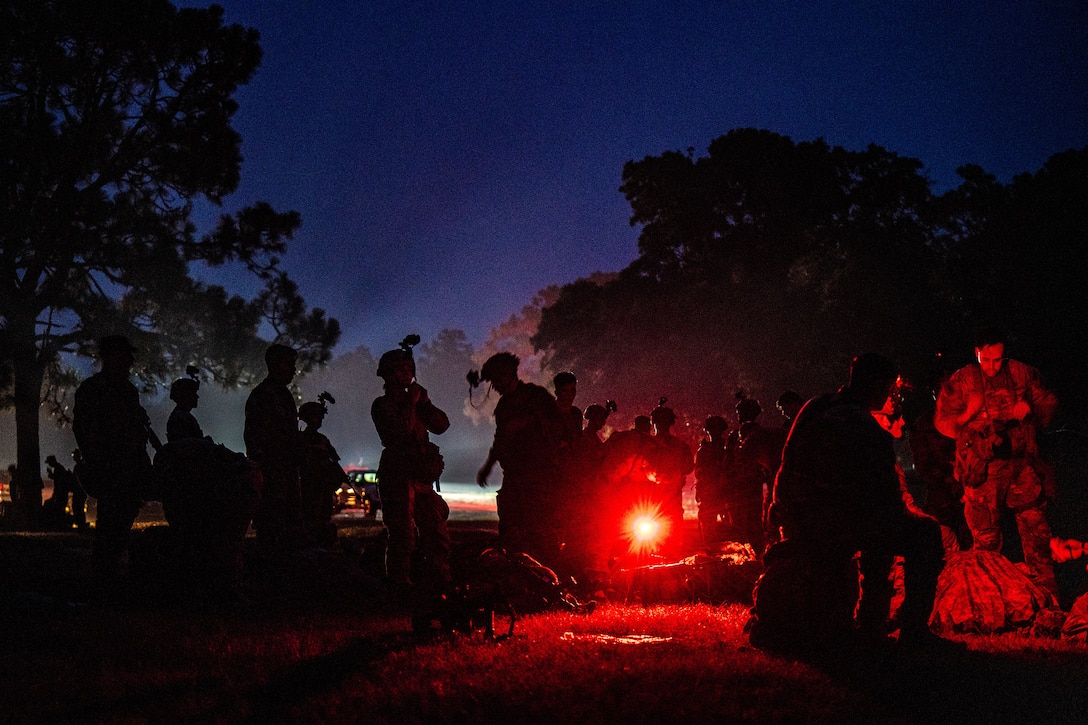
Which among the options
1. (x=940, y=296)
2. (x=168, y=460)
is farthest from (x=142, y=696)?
(x=940, y=296)

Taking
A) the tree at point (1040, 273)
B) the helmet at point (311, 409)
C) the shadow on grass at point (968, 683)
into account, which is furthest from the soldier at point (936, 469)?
the tree at point (1040, 273)

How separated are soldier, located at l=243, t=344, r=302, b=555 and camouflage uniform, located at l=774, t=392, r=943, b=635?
5647 mm

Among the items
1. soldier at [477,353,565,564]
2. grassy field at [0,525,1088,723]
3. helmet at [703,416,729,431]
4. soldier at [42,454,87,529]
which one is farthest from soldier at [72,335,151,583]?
soldier at [42,454,87,529]

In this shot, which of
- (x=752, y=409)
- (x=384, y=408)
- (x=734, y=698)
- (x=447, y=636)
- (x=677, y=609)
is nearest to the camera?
(x=734, y=698)

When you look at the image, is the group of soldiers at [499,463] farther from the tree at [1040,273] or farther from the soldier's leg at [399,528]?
the tree at [1040,273]

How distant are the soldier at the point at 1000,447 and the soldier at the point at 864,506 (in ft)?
9.88

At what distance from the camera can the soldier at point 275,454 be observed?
29.7 ft

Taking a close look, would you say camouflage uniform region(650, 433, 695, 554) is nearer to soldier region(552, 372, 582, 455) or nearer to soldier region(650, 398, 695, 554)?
soldier region(650, 398, 695, 554)

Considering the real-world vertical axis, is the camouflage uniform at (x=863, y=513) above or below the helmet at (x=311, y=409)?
below

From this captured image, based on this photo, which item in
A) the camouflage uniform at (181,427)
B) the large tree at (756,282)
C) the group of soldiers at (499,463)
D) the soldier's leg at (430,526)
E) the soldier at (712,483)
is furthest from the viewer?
the large tree at (756,282)

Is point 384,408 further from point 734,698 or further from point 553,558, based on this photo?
point 734,698

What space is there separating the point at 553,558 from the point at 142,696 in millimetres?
4992

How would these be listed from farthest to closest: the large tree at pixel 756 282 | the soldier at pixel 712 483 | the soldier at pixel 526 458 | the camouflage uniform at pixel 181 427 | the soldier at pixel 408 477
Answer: the large tree at pixel 756 282, the soldier at pixel 712 483, the camouflage uniform at pixel 181 427, the soldier at pixel 526 458, the soldier at pixel 408 477

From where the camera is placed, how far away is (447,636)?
20.7ft
